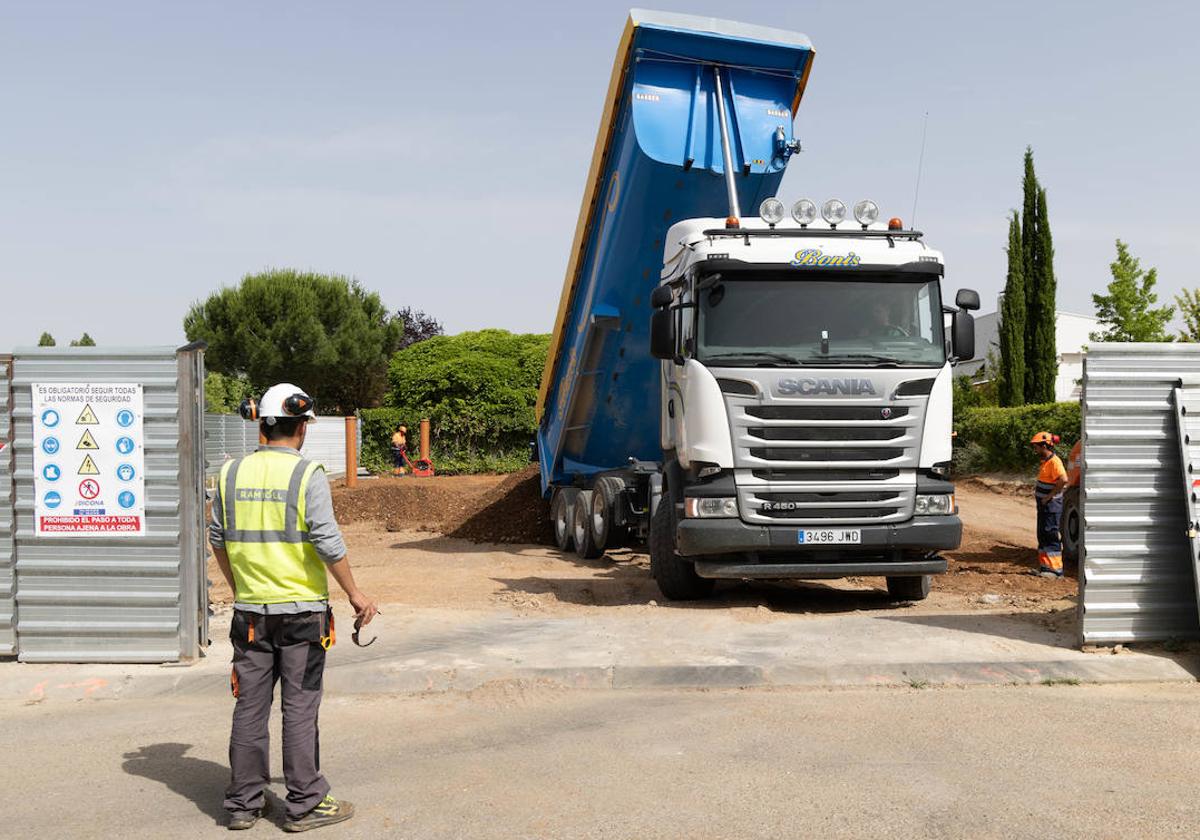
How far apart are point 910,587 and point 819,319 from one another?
2.65m

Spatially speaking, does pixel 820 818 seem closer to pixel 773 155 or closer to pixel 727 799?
pixel 727 799

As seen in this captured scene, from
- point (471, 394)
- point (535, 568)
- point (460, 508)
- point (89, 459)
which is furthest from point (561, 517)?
point (471, 394)

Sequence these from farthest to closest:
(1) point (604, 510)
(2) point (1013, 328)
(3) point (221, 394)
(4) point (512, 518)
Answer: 1. (3) point (221, 394)
2. (2) point (1013, 328)
3. (4) point (512, 518)
4. (1) point (604, 510)

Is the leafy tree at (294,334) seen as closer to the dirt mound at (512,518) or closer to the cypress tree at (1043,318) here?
the cypress tree at (1043,318)

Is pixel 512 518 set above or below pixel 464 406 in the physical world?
below

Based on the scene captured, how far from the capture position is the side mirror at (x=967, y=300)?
9.30 metres

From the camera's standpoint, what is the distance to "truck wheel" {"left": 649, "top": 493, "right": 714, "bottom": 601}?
10.1 meters

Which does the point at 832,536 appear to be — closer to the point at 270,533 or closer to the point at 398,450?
the point at 270,533

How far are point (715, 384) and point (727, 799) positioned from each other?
4881 mm

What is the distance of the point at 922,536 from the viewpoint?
9.30m

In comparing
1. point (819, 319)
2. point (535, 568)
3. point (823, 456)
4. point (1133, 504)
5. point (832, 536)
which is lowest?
point (535, 568)

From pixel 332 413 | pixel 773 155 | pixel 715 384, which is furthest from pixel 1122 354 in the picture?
pixel 332 413

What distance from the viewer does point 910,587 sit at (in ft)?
33.3

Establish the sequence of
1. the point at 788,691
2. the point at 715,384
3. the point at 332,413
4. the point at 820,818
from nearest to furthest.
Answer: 1. the point at 820,818
2. the point at 788,691
3. the point at 715,384
4. the point at 332,413
